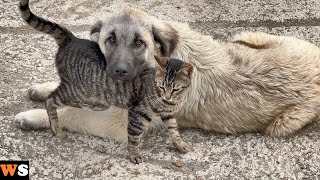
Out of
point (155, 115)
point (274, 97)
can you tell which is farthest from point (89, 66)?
point (274, 97)

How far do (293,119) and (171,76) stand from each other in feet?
4.55

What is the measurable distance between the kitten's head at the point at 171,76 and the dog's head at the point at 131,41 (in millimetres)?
386

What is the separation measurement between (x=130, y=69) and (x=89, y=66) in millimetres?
376

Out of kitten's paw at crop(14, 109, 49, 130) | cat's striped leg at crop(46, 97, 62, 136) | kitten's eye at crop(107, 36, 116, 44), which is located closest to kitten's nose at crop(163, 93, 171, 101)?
kitten's eye at crop(107, 36, 116, 44)

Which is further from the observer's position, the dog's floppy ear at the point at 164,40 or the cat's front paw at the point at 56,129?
the cat's front paw at the point at 56,129

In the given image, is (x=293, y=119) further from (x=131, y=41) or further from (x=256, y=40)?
(x=131, y=41)

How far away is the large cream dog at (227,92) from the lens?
511cm

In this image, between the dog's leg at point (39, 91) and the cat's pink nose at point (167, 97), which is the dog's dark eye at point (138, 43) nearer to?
the cat's pink nose at point (167, 97)

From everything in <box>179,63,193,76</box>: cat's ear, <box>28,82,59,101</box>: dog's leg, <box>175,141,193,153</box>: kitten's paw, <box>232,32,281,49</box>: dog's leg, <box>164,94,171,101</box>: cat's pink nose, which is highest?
<box>179,63,193,76</box>: cat's ear

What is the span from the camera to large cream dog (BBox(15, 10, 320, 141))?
5.11 m

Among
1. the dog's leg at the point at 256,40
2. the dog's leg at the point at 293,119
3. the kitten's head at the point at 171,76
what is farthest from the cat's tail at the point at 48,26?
the dog's leg at the point at 293,119

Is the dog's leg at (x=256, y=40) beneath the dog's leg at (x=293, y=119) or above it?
above

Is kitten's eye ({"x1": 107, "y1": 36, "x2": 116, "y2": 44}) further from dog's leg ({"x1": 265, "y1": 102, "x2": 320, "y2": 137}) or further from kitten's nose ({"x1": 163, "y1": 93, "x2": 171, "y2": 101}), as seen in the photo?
dog's leg ({"x1": 265, "y1": 102, "x2": 320, "y2": 137})

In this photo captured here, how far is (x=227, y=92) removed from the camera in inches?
202
